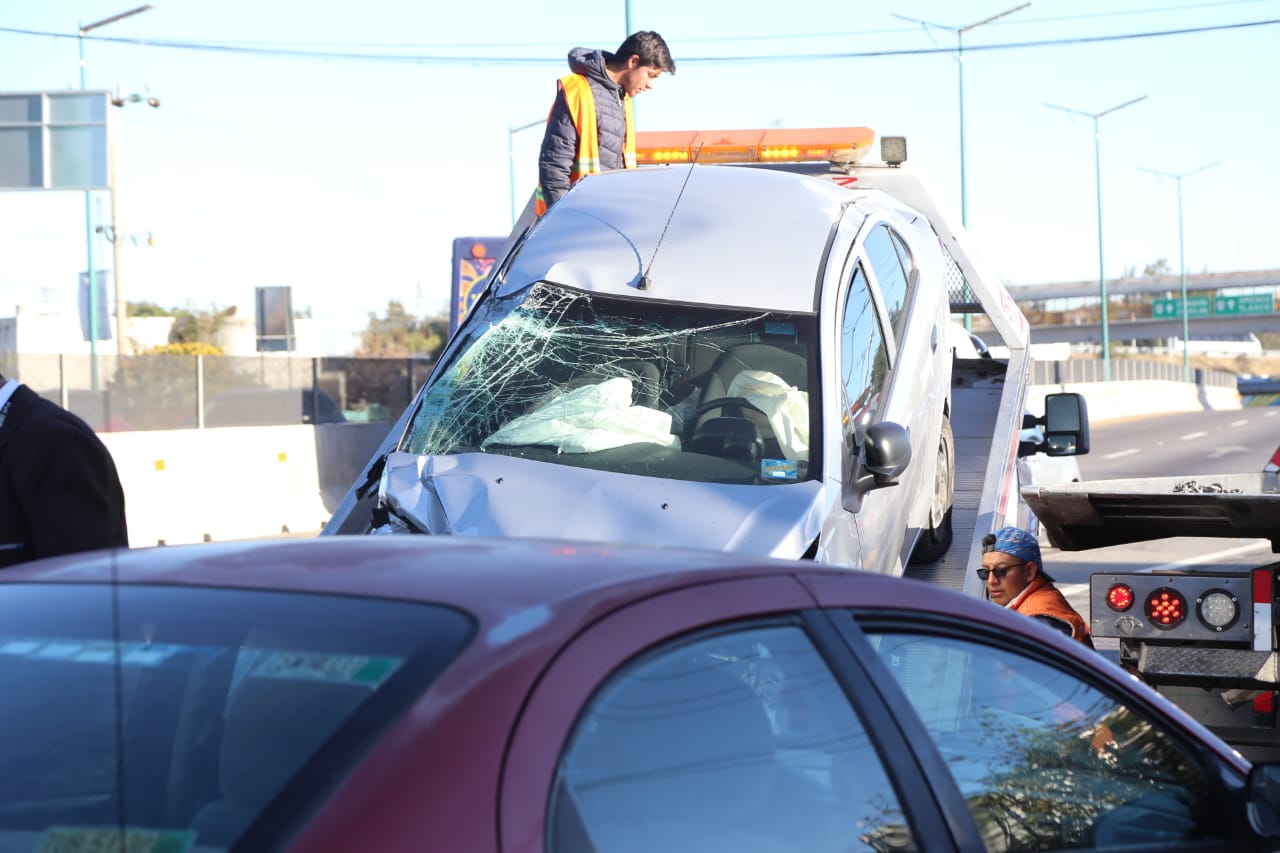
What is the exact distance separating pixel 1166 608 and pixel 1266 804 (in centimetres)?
326

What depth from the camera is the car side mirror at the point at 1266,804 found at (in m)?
2.88

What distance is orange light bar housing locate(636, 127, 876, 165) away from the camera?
8.99 meters

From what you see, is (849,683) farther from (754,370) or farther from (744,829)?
(754,370)

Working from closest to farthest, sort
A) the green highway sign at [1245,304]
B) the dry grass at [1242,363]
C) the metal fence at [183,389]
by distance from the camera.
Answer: the metal fence at [183,389] < the green highway sign at [1245,304] < the dry grass at [1242,363]

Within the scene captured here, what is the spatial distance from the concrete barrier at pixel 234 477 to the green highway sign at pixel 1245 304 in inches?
3307

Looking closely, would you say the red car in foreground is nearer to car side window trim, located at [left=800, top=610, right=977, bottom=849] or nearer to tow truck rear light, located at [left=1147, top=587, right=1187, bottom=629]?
car side window trim, located at [left=800, top=610, right=977, bottom=849]

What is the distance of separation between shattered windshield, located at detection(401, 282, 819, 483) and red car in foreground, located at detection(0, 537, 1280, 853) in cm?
301

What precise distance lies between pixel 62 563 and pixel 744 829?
1.21 m

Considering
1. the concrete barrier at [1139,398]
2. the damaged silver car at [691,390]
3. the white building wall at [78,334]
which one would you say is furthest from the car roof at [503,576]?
the white building wall at [78,334]

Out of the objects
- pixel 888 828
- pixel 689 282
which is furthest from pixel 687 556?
pixel 689 282

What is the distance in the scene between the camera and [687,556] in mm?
2488

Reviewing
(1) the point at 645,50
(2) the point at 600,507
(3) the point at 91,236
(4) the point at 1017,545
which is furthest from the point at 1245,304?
(2) the point at 600,507

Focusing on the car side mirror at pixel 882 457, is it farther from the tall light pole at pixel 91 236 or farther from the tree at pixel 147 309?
the tree at pixel 147 309

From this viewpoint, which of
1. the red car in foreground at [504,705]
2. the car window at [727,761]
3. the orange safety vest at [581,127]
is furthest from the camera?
the orange safety vest at [581,127]
